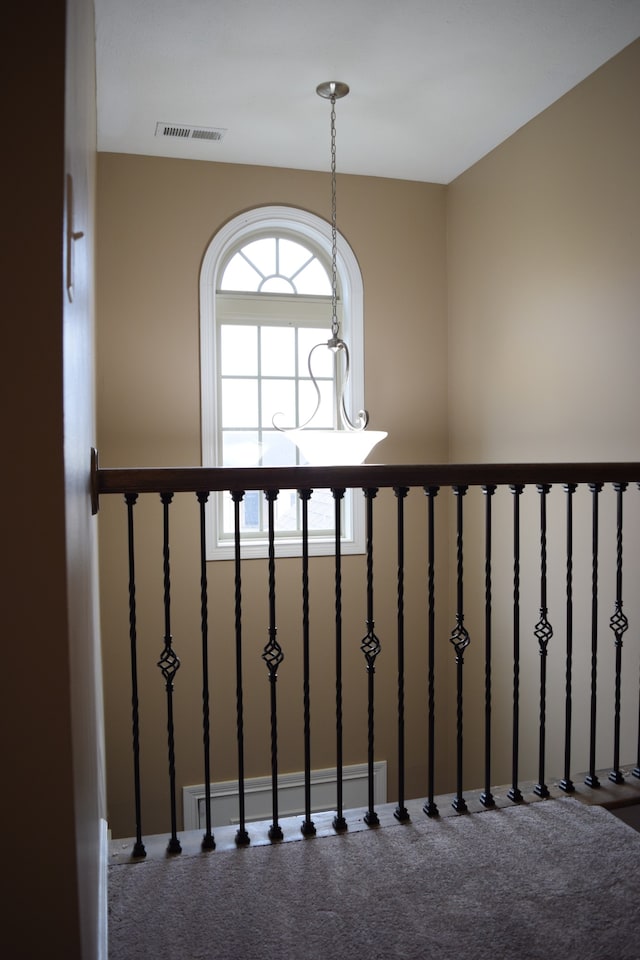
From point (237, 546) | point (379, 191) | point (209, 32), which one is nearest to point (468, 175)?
point (379, 191)

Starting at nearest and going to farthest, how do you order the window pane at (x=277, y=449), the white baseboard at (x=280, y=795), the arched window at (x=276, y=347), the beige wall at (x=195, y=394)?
1. the beige wall at (x=195, y=394)
2. the white baseboard at (x=280, y=795)
3. the arched window at (x=276, y=347)
4. the window pane at (x=277, y=449)

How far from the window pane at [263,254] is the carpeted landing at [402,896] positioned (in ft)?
11.2

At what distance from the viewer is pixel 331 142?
3914mm

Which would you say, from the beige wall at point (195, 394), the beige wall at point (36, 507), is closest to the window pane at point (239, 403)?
the beige wall at point (195, 394)

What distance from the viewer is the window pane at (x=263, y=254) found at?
4.39 meters

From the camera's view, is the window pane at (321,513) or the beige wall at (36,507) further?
the window pane at (321,513)

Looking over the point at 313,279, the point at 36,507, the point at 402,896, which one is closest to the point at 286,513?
the point at 313,279

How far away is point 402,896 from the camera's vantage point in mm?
1498

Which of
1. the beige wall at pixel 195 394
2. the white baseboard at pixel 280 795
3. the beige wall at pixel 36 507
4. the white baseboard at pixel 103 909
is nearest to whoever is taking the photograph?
the beige wall at pixel 36 507

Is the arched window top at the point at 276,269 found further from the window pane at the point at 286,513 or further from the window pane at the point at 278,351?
the window pane at the point at 286,513

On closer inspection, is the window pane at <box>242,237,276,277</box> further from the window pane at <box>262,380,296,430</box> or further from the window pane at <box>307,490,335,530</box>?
the window pane at <box>307,490,335,530</box>

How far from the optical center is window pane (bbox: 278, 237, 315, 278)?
4.45 m

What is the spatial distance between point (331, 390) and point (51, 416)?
3.80m

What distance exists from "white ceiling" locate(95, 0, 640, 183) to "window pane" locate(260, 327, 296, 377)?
989mm
